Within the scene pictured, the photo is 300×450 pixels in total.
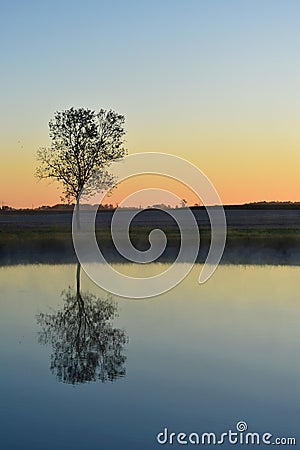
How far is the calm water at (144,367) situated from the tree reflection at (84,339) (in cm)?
2

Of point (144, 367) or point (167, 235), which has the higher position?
point (167, 235)

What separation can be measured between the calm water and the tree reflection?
0.02 m

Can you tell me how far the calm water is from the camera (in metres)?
9.63

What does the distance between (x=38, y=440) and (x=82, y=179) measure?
48991mm

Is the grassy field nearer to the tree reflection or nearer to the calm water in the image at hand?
the calm water

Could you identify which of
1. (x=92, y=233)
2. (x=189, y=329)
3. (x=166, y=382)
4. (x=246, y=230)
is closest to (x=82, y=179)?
(x=92, y=233)

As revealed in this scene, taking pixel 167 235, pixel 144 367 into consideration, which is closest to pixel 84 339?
pixel 144 367

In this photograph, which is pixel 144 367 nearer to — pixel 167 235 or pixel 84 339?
pixel 84 339

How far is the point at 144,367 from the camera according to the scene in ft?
41.5

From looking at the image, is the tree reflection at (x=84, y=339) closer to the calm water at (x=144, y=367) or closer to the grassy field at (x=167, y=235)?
the calm water at (x=144, y=367)

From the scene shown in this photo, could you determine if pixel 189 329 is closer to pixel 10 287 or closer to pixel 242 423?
pixel 242 423

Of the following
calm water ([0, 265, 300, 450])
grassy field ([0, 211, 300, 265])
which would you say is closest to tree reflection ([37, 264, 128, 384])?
calm water ([0, 265, 300, 450])

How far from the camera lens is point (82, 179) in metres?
57.5

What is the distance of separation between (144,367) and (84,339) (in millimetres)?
3150
